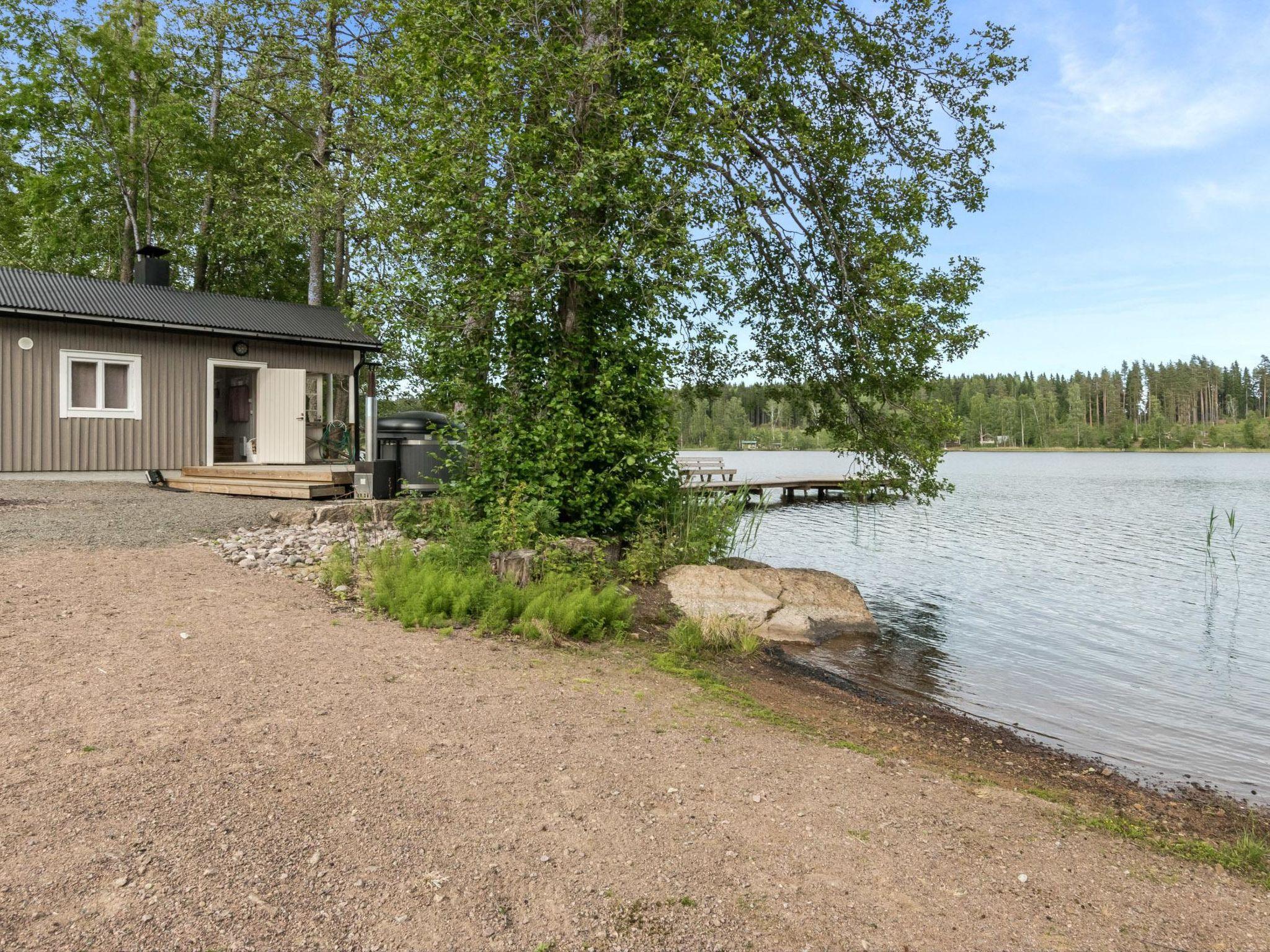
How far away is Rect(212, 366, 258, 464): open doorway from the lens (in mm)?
16719

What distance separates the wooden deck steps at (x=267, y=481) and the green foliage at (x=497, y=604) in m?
6.28

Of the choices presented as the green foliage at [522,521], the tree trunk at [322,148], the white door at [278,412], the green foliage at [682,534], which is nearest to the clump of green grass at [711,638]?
the green foliage at [682,534]

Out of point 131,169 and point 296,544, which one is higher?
point 131,169

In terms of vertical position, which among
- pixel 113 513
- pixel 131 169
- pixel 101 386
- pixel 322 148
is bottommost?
pixel 113 513

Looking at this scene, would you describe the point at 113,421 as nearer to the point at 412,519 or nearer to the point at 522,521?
the point at 412,519

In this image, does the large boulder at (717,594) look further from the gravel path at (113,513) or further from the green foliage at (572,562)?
the gravel path at (113,513)

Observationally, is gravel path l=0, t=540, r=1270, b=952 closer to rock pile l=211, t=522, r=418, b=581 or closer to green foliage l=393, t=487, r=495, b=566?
green foliage l=393, t=487, r=495, b=566

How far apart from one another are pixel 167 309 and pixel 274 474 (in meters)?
4.70

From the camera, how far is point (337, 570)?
7.39 meters

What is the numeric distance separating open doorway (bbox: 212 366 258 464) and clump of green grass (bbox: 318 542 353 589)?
9.82 metres

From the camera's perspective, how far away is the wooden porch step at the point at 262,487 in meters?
13.0

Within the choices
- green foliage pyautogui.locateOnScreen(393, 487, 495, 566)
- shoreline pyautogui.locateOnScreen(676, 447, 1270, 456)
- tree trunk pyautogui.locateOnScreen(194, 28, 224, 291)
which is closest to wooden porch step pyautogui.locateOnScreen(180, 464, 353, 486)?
green foliage pyautogui.locateOnScreen(393, 487, 495, 566)

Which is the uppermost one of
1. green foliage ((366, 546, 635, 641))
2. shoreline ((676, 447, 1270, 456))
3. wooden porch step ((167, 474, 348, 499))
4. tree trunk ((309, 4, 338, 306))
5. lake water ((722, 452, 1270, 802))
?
tree trunk ((309, 4, 338, 306))

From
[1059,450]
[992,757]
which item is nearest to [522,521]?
[992,757]
